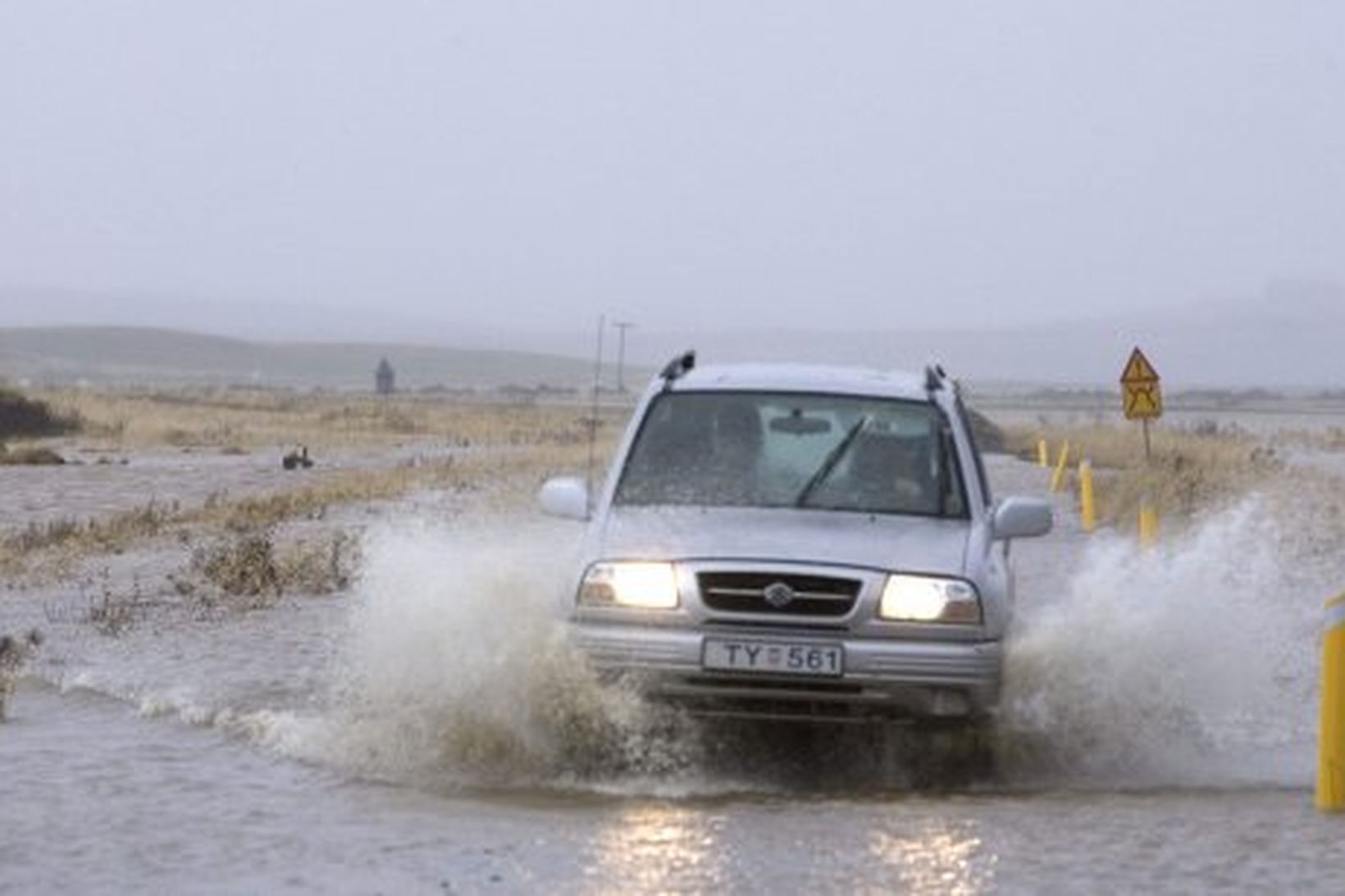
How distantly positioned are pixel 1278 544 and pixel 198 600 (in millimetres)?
10566

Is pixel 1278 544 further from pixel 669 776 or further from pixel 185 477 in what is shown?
pixel 185 477

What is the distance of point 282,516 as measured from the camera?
26703mm

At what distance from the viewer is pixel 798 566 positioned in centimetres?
920

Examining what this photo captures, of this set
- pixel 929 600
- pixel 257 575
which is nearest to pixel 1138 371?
pixel 257 575

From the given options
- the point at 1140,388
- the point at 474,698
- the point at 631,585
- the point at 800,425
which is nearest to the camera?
the point at 631,585

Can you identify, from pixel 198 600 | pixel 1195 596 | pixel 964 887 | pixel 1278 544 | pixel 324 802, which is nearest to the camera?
pixel 964 887

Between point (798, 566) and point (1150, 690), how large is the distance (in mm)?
2334

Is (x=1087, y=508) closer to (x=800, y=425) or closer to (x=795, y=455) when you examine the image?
(x=800, y=425)

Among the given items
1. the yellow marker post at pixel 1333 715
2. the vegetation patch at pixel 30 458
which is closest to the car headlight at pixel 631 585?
the yellow marker post at pixel 1333 715

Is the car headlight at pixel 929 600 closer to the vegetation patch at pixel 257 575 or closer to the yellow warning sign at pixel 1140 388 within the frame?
the vegetation patch at pixel 257 575

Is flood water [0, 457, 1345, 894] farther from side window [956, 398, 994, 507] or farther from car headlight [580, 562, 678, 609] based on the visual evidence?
side window [956, 398, 994, 507]

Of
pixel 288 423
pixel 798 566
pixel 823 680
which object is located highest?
pixel 798 566

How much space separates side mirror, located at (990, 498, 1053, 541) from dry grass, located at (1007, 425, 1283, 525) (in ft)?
51.5

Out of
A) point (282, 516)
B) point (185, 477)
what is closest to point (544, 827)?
point (282, 516)
